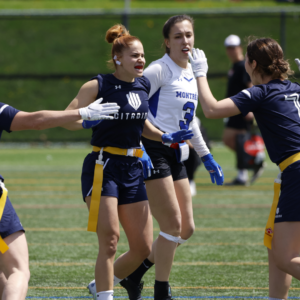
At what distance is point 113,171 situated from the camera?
161 inches

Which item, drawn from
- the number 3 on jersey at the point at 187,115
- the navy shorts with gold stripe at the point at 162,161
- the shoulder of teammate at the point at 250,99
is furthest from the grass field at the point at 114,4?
the shoulder of teammate at the point at 250,99

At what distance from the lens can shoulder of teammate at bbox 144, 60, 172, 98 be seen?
180 inches

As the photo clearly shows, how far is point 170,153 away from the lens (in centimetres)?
467

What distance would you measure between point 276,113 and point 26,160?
481 inches

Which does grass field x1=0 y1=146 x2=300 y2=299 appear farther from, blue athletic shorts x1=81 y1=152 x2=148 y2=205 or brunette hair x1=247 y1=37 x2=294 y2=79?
brunette hair x1=247 y1=37 x2=294 y2=79

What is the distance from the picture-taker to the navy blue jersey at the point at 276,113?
3734 mm

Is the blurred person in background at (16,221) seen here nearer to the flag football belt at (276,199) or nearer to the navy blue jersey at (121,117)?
the navy blue jersey at (121,117)

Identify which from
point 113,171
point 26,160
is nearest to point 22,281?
point 113,171

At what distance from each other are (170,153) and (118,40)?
39.7 inches

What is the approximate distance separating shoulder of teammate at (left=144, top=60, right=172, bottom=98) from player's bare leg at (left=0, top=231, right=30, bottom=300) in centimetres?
172

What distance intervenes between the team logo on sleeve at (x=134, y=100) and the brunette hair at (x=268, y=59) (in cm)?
85

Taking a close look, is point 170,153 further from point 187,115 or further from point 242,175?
point 242,175

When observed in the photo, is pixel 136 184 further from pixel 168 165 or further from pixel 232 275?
pixel 232 275

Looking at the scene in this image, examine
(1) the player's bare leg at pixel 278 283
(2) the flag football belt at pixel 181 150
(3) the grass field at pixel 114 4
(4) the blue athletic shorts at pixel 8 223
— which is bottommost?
(1) the player's bare leg at pixel 278 283
